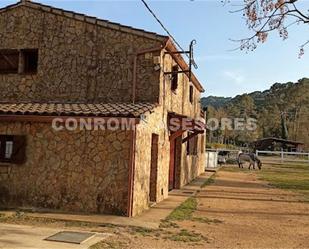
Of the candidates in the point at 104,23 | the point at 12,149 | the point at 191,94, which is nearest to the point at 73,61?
the point at 104,23

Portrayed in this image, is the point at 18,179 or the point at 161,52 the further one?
the point at 161,52

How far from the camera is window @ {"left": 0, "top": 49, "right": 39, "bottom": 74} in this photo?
1485cm

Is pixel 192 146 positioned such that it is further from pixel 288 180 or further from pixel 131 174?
pixel 131 174

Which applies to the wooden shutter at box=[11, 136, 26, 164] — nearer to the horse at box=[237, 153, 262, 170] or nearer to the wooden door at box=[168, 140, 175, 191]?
the wooden door at box=[168, 140, 175, 191]

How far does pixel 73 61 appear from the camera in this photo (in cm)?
1421

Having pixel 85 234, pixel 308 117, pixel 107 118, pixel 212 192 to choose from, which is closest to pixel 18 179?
pixel 107 118

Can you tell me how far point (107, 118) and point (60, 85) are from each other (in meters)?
3.81

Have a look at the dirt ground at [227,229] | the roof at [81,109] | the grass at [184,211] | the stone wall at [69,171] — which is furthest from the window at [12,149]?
the grass at [184,211]

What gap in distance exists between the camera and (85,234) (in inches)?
342

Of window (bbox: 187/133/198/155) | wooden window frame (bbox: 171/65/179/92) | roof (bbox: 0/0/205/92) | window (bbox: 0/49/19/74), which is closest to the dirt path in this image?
window (bbox: 187/133/198/155)

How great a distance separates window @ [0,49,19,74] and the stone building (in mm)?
36

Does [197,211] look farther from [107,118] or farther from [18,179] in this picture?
[18,179]

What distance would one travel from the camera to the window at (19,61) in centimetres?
1485

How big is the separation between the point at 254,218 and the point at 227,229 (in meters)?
2.10
